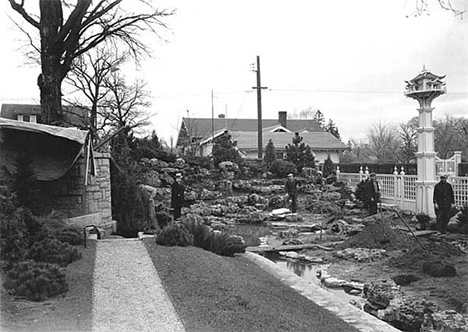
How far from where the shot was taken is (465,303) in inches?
323

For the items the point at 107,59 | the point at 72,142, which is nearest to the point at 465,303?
Result: the point at 72,142

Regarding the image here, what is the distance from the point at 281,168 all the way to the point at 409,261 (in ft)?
65.9

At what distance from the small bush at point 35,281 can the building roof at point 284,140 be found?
Result: 131 feet

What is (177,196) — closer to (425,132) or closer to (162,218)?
(162,218)

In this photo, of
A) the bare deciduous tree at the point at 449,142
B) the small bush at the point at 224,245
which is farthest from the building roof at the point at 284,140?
the small bush at the point at 224,245

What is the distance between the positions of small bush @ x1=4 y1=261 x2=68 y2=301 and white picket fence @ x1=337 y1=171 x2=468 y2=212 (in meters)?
14.5

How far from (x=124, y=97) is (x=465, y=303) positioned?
32.3m

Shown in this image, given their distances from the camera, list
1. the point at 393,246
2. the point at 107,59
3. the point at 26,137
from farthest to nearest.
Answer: the point at 107,59 < the point at 393,246 < the point at 26,137

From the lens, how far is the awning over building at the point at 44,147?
10.5m

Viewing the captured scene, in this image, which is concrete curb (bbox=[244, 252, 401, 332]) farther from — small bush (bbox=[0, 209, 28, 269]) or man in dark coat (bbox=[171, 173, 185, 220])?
man in dark coat (bbox=[171, 173, 185, 220])

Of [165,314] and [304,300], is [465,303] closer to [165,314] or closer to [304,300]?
[304,300]

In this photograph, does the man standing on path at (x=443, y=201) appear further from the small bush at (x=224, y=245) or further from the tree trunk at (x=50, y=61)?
the tree trunk at (x=50, y=61)

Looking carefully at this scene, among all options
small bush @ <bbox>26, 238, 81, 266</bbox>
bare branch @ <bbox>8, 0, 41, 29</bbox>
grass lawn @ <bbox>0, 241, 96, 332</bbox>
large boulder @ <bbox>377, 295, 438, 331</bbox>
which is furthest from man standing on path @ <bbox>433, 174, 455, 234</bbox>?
bare branch @ <bbox>8, 0, 41, 29</bbox>

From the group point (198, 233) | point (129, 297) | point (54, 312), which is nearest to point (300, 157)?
point (198, 233)
